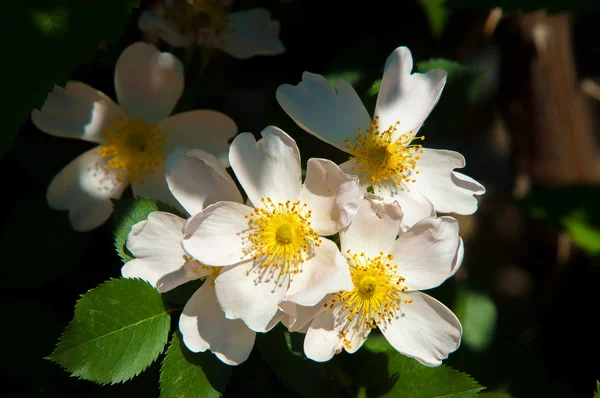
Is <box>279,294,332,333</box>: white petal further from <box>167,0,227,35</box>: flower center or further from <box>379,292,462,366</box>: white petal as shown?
<box>167,0,227,35</box>: flower center

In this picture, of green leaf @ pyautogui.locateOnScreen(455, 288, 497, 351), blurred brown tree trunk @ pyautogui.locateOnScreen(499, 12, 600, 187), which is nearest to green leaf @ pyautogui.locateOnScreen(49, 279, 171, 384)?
green leaf @ pyautogui.locateOnScreen(455, 288, 497, 351)

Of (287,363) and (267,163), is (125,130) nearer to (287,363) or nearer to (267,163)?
(267,163)

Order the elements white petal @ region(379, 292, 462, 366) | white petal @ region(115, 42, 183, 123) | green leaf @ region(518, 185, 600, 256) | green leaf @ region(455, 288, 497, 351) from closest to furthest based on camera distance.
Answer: white petal @ region(379, 292, 462, 366) < white petal @ region(115, 42, 183, 123) < green leaf @ region(455, 288, 497, 351) < green leaf @ region(518, 185, 600, 256)

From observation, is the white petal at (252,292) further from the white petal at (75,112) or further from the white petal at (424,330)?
the white petal at (75,112)

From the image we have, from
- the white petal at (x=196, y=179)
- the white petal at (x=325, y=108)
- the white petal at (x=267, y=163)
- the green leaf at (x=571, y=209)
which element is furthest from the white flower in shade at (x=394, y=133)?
the green leaf at (x=571, y=209)

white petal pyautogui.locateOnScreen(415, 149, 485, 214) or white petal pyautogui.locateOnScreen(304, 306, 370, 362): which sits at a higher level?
white petal pyautogui.locateOnScreen(415, 149, 485, 214)

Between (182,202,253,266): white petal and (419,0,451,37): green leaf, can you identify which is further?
(419,0,451,37): green leaf

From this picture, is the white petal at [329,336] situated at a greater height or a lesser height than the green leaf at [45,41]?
lesser

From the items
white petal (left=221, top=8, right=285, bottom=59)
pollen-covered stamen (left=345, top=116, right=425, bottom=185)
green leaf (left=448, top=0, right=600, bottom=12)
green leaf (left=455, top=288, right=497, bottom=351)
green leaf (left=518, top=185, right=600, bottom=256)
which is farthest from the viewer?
green leaf (left=518, top=185, right=600, bottom=256)
